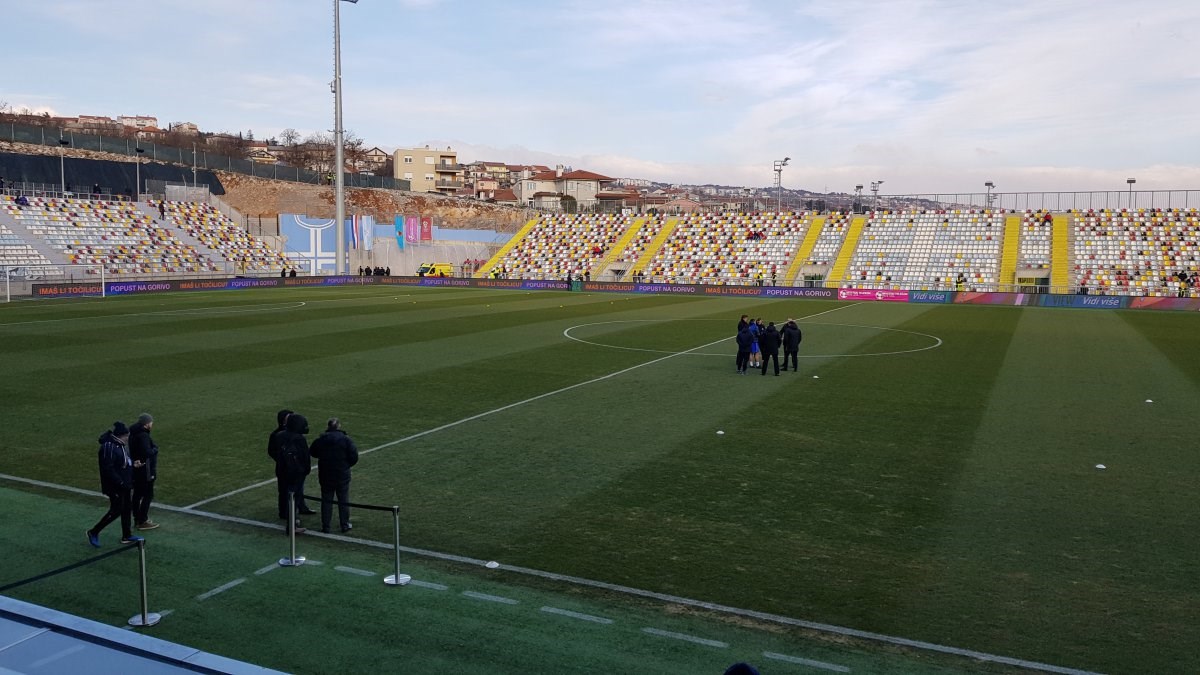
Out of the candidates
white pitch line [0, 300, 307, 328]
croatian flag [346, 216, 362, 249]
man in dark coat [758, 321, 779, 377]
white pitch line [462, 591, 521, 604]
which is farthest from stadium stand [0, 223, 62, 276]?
white pitch line [462, 591, 521, 604]

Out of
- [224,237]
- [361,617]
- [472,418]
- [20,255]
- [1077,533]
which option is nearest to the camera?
[361,617]

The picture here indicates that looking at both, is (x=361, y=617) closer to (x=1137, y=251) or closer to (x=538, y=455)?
(x=538, y=455)

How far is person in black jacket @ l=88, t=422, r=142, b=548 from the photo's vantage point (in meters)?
9.36

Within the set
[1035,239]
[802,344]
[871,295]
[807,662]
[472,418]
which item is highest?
[1035,239]

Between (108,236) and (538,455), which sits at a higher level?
(108,236)

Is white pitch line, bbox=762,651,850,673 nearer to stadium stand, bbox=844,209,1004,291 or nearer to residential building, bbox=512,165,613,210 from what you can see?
stadium stand, bbox=844,209,1004,291

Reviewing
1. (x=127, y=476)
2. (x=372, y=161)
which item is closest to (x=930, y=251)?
(x=127, y=476)

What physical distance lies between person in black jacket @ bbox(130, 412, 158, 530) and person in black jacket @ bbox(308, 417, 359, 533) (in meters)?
1.83

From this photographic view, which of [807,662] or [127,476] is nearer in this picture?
[807,662]

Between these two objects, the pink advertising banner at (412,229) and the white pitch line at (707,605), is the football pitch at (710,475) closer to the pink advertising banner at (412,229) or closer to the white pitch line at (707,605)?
the white pitch line at (707,605)

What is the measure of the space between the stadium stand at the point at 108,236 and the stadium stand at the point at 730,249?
3461 cm

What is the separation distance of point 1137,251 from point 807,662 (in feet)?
205

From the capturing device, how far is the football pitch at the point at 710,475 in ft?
26.0

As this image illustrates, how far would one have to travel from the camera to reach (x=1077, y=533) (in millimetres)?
10086
